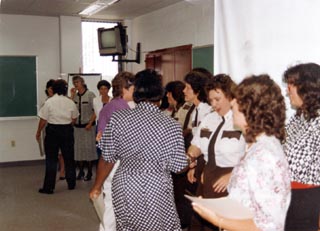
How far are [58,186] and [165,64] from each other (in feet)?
8.24

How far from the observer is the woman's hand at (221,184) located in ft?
7.55

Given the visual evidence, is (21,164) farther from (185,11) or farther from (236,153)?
(236,153)

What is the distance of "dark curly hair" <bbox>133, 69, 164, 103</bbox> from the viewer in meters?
2.26

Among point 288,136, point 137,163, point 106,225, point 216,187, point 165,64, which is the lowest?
point 106,225

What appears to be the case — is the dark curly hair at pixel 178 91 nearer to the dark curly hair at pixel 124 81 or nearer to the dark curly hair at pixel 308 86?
the dark curly hair at pixel 124 81

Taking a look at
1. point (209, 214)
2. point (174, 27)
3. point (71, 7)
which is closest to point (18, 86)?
point (71, 7)

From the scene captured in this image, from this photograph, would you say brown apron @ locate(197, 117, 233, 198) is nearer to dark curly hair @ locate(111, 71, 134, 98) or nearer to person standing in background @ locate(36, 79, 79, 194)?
dark curly hair @ locate(111, 71, 134, 98)

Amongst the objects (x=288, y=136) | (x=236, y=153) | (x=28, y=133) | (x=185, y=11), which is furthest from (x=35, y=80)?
(x=288, y=136)

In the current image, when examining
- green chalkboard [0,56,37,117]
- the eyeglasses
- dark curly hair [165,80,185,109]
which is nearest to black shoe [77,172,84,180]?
green chalkboard [0,56,37,117]

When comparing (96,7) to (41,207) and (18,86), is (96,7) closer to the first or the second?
(18,86)

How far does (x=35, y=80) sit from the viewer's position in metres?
7.29

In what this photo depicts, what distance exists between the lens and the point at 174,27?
20.9 ft

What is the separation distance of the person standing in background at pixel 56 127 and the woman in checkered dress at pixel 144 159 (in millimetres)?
3065

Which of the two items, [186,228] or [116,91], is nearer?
[116,91]
